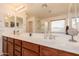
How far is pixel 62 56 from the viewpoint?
1.50 metres

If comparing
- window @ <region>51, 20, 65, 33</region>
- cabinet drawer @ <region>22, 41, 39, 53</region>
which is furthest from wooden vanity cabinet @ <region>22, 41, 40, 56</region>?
window @ <region>51, 20, 65, 33</region>

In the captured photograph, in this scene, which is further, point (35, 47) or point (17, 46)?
point (17, 46)

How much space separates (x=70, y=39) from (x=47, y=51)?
397mm

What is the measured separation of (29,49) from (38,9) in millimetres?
617

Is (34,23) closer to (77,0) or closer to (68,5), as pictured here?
(68,5)

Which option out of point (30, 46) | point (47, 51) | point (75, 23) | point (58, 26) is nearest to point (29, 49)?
point (30, 46)

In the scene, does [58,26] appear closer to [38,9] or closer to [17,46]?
[38,9]

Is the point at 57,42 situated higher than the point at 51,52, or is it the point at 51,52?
the point at 57,42

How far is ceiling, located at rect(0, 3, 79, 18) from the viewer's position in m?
1.73

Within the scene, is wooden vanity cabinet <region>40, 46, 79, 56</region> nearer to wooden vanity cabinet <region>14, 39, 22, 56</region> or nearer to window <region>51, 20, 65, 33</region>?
window <region>51, 20, 65, 33</region>

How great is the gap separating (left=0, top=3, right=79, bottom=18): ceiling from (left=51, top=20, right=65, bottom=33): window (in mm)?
116

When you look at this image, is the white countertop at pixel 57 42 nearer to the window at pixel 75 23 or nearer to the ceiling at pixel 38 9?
the window at pixel 75 23

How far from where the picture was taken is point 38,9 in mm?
1826

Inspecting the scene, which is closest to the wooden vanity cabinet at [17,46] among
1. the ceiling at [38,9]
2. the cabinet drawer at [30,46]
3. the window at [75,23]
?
the cabinet drawer at [30,46]
